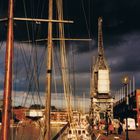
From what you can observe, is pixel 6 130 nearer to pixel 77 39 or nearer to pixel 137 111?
pixel 77 39

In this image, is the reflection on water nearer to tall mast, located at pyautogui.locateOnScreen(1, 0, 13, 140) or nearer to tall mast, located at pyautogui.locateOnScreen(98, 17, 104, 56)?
tall mast, located at pyautogui.locateOnScreen(1, 0, 13, 140)

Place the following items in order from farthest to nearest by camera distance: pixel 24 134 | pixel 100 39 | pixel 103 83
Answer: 1. pixel 24 134
2. pixel 100 39
3. pixel 103 83

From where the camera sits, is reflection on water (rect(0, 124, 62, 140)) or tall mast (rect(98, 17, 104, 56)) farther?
tall mast (rect(98, 17, 104, 56))

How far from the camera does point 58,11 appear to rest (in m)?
24.0

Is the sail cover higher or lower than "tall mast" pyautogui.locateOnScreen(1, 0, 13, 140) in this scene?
higher

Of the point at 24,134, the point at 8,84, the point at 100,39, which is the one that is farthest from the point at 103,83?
the point at 8,84

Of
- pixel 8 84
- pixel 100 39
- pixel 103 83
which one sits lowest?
pixel 8 84

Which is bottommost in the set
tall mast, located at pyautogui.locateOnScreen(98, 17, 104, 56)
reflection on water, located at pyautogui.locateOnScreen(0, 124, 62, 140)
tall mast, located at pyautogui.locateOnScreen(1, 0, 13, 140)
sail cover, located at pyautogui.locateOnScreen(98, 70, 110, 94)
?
reflection on water, located at pyautogui.locateOnScreen(0, 124, 62, 140)

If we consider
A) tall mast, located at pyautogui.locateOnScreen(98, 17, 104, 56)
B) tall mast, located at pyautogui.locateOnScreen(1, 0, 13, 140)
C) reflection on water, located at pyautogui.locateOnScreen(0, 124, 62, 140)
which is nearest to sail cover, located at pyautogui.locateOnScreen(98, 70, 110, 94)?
reflection on water, located at pyautogui.locateOnScreen(0, 124, 62, 140)

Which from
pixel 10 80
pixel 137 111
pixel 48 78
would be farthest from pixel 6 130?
pixel 137 111

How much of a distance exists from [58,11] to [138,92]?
255ft

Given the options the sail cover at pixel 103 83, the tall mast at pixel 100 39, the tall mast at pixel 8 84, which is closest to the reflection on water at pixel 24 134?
the tall mast at pixel 8 84

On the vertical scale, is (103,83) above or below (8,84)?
above

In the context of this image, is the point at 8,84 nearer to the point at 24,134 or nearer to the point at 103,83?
the point at 103,83
